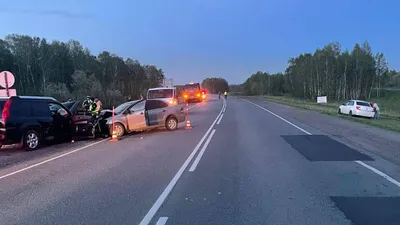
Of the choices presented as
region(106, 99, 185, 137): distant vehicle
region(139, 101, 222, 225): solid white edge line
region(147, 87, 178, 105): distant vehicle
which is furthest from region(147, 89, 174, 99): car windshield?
region(139, 101, 222, 225): solid white edge line

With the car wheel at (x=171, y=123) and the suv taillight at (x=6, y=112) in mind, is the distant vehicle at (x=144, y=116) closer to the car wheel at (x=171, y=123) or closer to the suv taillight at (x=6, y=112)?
the car wheel at (x=171, y=123)

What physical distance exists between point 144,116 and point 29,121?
5.62m

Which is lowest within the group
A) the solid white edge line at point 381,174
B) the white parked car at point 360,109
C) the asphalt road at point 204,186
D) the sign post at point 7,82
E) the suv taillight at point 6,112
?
the white parked car at point 360,109

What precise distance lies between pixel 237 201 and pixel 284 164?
145 inches

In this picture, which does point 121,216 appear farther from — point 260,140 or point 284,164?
point 260,140

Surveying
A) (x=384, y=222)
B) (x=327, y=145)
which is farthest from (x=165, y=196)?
(x=327, y=145)

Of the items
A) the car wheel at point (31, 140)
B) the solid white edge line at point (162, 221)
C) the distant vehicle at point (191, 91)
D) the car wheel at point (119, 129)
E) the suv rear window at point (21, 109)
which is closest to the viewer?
the solid white edge line at point (162, 221)

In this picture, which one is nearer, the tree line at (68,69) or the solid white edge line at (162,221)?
the solid white edge line at (162,221)

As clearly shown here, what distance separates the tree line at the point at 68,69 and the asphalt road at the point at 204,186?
39.7 m

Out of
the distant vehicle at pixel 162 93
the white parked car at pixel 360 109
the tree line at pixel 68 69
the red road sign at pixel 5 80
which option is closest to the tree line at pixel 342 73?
the tree line at pixel 68 69

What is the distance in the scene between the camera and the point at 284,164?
9.70m

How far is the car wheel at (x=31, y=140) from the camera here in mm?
13257

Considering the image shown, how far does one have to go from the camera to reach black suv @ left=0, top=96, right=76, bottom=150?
504 inches

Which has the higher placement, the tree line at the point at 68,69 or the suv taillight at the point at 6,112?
the tree line at the point at 68,69
